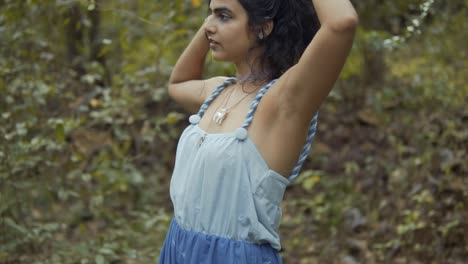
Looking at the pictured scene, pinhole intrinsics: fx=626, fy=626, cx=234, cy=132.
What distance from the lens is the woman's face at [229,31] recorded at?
1.86 m

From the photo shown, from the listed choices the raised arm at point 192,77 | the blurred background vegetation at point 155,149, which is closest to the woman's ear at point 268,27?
the raised arm at point 192,77

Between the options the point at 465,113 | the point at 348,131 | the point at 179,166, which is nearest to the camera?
the point at 179,166

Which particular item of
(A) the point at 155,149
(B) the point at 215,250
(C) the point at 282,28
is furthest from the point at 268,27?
(A) the point at 155,149

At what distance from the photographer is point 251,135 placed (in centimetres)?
181

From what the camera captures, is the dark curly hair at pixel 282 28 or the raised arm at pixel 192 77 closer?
the dark curly hair at pixel 282 28

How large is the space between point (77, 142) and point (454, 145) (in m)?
2.52

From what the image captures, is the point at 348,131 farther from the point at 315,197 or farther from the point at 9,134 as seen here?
the point at 9,134

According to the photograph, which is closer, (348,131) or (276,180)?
(276,180)

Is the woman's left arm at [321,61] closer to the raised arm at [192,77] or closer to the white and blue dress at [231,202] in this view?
the white and blue dress at [231,202]

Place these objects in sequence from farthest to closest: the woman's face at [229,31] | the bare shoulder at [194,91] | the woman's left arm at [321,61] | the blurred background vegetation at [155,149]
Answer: the blurred background vegetation at [155,149], the bare shoulder at [194,91], the woman's face at [229,31], the woman's left arm at [321,61]

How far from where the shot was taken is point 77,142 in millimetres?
4195

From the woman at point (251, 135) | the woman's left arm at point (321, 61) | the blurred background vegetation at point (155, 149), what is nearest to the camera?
the woman's left arm at point (321, 61)

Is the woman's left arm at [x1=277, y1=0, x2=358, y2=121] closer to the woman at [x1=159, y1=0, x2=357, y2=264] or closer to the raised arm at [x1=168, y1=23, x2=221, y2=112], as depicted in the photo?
the woman at [x1=159, y1=0, x2=357, y2=264]

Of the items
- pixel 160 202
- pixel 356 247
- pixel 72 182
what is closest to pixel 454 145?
pixel 356 247
